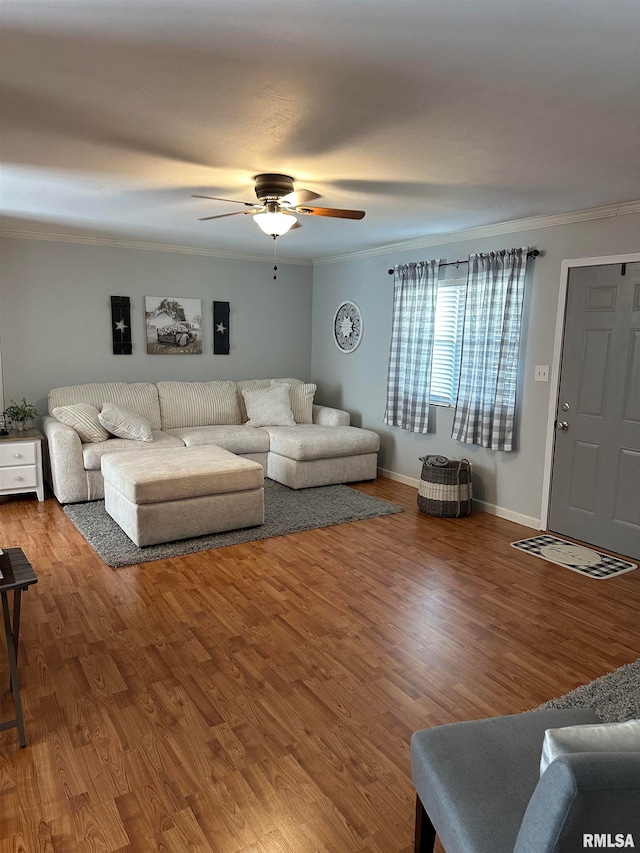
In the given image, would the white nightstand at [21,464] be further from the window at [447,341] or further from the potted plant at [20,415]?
the window at [447,341]

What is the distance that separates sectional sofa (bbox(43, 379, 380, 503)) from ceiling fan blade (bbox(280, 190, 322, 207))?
2300mm

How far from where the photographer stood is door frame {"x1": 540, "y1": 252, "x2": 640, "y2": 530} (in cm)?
412

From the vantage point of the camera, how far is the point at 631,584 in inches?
141

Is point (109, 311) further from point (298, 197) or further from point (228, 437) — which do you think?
point (298, 197)

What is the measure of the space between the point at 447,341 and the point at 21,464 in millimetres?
3936

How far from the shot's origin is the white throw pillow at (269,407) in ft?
20.3

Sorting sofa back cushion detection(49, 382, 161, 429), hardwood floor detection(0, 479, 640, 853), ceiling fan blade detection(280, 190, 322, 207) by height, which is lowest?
hardwood floor detection(0, 479, 640, 853)

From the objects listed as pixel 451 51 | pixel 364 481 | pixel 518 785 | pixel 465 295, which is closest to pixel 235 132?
pixel 451 51

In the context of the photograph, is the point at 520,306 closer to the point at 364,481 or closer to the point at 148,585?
Result: the point at 364,481

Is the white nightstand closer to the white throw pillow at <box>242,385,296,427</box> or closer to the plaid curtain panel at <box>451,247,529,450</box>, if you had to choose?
the white throw pillow at <box>242,385,296,427</box>

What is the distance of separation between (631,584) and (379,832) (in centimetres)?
256

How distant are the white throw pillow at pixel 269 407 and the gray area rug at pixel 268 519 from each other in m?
0.73

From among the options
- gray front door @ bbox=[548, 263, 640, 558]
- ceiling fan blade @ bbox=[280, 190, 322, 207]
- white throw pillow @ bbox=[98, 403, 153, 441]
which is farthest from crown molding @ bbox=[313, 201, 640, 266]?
white throw pillow @ bbox=[98, 403, 153, 441]

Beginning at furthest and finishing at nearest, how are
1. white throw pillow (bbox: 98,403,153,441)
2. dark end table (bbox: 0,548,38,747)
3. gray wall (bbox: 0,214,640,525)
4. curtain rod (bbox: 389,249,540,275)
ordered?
white throw pillow (bbox: 98,403,153,441) → gray wall (bbox: 0,214,640,525) → curtain rod (bbox: 389,249,540,275) → dark end table (bbox: 0,548,38,747)
